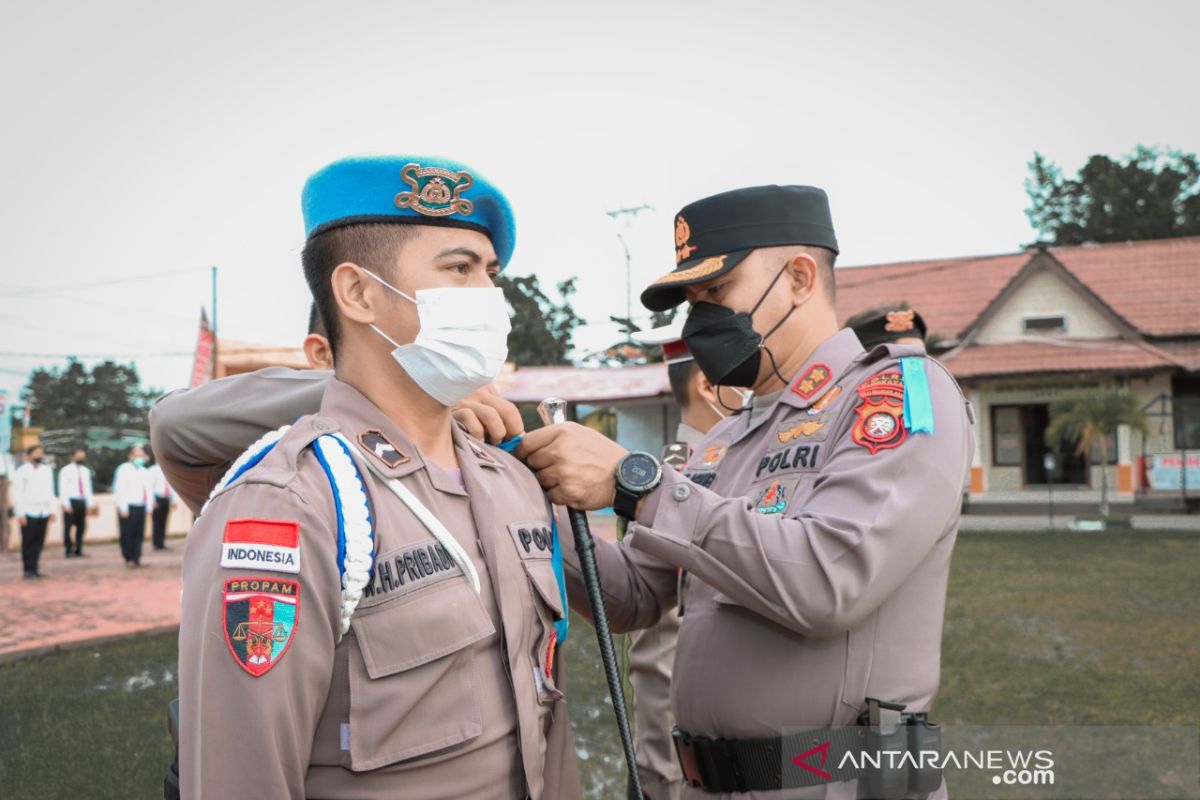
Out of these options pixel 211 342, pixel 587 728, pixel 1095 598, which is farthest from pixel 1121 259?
pixel 587 728

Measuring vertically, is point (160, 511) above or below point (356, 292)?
below

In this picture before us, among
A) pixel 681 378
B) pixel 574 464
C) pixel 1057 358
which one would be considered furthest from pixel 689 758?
pixel 1057 358

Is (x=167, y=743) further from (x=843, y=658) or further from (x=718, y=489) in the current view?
(x=843, y=658)

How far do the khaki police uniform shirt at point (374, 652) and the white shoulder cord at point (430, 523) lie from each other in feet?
0.04

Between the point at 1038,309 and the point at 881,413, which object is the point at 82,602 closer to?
the point at 881,413

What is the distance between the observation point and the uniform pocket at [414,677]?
1.65 m

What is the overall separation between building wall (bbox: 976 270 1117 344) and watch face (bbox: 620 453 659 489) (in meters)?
25.3

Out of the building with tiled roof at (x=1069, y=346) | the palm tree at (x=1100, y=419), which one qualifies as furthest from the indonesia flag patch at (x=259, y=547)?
A: the building with tiled roof at (x=1069, y=346)

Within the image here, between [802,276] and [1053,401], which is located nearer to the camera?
[802,276]

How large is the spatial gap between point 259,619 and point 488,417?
0.93 m

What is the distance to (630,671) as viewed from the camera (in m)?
4.83

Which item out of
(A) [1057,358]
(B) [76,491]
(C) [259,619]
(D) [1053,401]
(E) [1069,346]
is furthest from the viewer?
(E) [1069,346]

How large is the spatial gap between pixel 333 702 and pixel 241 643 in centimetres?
21

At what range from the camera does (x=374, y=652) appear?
1681 millimetres
